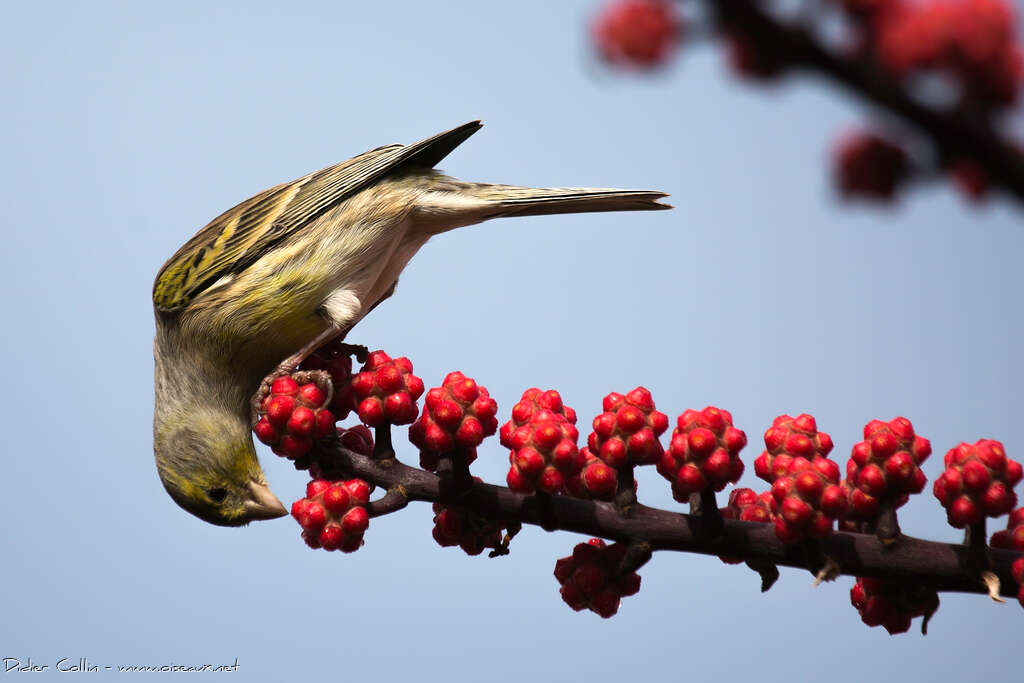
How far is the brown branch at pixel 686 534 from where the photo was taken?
2.49 metres

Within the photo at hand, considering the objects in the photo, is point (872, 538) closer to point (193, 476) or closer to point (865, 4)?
point (865, 4)

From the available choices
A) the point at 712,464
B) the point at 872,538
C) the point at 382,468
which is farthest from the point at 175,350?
the point at 872,538

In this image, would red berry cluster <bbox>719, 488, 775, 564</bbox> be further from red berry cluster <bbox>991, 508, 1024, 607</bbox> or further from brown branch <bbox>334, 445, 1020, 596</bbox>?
red berry cluster <bbox>991, 508, 1024, 607</bbox>

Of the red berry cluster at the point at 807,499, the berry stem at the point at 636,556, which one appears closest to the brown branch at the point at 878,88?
the red berry cluster at the point at 807,499

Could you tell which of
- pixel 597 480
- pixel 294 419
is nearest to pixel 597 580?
pixel 597 480

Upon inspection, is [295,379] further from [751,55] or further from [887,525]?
[751,55]

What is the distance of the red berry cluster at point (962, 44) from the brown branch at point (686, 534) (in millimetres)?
1872

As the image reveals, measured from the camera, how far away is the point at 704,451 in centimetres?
262

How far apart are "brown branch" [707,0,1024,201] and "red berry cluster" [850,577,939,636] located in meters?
2.06

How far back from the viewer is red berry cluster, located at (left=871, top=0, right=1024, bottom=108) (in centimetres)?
83

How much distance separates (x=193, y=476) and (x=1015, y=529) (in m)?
2.56

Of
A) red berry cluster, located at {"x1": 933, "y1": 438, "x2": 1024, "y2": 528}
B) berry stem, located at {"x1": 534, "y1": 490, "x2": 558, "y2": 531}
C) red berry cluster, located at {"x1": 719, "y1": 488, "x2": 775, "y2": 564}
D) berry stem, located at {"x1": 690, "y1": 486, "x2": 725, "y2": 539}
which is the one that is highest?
red berry cluster, located at {"x1": 933, "y1": 438, "x2": 1024, "y2": 528}

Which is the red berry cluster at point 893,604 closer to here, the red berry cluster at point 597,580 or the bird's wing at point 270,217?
the red berry cluster at point 597,580

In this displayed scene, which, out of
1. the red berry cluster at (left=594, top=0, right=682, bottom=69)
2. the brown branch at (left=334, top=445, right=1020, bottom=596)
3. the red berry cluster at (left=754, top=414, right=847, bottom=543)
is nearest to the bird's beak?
the brown branch at (left=334, top=445, right=1020, bottom=596)
